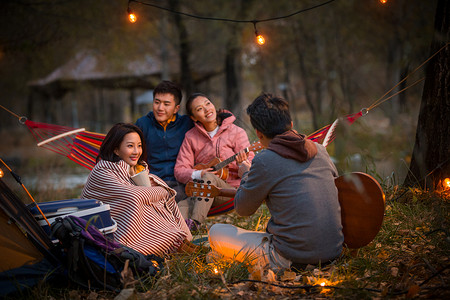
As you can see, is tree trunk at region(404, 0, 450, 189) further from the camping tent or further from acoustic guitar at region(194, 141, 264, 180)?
the camping tent

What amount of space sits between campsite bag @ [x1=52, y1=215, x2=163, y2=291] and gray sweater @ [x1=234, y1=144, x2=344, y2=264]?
2.84 ft

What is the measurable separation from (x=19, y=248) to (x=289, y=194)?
1.56m

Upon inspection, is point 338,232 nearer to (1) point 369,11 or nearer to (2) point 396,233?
(2) point 396,233

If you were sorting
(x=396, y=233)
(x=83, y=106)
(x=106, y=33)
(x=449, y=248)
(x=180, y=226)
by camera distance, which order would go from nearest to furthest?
(x=449, y=248) → (x=396, y=233) → (x=180, y=226) → (x=106, y=33) → (x=83, y=106)

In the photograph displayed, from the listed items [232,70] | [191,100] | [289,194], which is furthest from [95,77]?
[289,194]

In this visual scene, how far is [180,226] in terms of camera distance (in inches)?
121

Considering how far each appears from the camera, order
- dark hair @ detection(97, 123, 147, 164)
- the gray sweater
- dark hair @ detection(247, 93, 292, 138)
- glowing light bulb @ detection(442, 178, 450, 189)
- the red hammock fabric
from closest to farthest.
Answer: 1. the gray sweater
2. dark hair @ detection(247, 93, 292, 138)
3. dark hair @ detection(97, 123, 147, 164)
4. glowing light bulb @ detection(442, 178, 450, 189)
5. the red hammock fabric

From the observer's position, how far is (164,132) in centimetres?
379

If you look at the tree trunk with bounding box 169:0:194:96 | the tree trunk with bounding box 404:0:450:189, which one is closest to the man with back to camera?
the tree trunk with bounding box 404:0:450:189

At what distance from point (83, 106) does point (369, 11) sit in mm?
26103

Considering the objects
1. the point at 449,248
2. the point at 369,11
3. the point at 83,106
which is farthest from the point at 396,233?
the point at 83,106

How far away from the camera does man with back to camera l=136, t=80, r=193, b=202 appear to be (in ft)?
12.1

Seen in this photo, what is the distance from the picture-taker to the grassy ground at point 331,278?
6.57ft

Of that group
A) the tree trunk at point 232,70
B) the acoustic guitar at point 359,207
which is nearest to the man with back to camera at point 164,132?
the acoustic guitar at point 359,207
